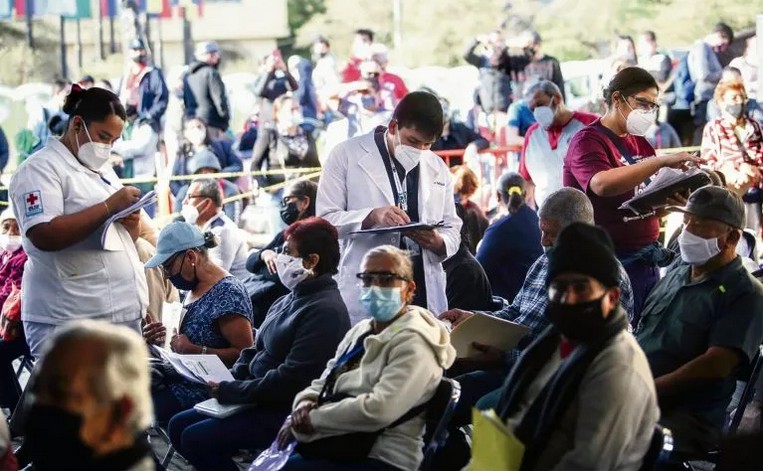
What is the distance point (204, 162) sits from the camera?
14.3 meters

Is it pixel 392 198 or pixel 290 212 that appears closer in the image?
pixel 392 198

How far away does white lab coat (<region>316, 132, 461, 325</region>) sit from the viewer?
22.4ft

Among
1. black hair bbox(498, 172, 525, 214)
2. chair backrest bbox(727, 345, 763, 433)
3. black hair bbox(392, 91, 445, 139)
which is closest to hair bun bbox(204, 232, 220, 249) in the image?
black hair bbox(392, 91, 445, 139)

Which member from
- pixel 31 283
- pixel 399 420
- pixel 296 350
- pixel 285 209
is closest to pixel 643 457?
pixel 399 420

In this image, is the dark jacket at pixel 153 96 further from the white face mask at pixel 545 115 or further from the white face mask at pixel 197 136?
the white face mask at pixel 545 115

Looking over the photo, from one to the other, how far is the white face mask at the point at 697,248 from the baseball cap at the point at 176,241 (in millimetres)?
2433

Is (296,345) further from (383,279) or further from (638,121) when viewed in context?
(638,121)

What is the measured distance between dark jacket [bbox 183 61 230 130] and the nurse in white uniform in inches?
410

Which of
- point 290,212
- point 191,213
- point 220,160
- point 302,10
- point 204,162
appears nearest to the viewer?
point 290,212

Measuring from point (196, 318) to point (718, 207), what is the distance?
2542 millimetres

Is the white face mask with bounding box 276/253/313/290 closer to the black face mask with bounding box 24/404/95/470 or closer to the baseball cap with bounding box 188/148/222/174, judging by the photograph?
Answer: the black face mask with bounding box 24/404/95/470

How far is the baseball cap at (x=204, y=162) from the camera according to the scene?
14.2 meters

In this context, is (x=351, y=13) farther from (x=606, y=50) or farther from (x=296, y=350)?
(x=296, y=350)

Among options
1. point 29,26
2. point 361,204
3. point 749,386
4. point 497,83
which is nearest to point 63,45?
point 29,26
